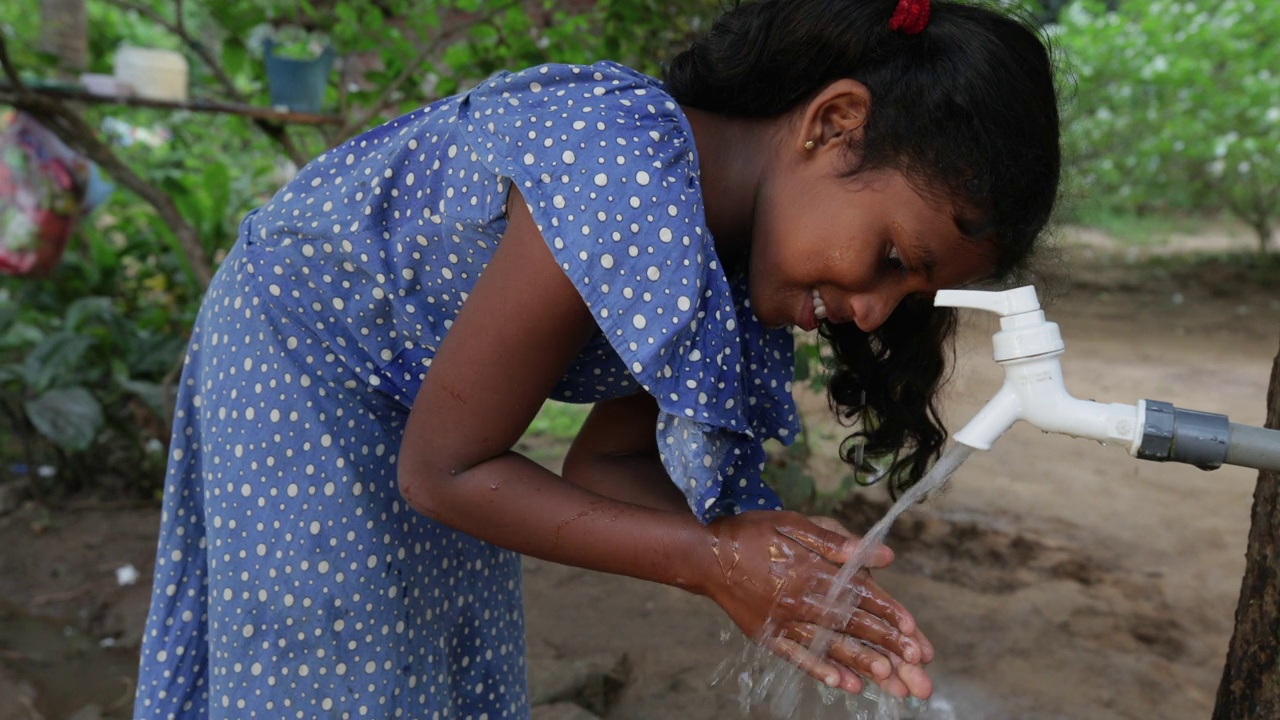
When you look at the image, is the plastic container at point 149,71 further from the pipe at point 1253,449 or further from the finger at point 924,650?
the pipe at point 1253,449

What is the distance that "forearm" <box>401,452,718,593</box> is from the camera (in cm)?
103

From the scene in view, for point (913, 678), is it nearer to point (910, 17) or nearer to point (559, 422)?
point (910, 17)

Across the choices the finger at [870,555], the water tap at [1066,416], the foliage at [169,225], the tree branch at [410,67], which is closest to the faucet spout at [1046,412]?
the water tap at [1066,416]

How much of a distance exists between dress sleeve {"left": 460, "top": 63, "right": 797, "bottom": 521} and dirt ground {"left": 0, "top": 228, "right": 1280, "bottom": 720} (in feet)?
2.54

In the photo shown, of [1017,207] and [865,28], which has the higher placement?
[865,28]

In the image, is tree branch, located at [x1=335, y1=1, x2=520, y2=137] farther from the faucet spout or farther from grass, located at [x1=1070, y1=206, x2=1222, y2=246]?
grass, located at [x1=1070, y1=206, x2=1222, y2=246]

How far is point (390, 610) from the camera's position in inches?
49.2

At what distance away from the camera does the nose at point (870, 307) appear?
1104 millimetres

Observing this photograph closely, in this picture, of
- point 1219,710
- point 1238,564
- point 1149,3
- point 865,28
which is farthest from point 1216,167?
point 865,28

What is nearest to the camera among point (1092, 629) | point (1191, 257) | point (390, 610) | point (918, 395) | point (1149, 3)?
point (390, 610)

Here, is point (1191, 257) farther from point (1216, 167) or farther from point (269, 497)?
point (269, 497)

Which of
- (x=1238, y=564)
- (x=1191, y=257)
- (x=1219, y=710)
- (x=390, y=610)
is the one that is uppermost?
(x=390, y=610)

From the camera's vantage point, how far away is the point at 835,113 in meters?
1.09

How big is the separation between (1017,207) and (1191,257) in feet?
30.2
